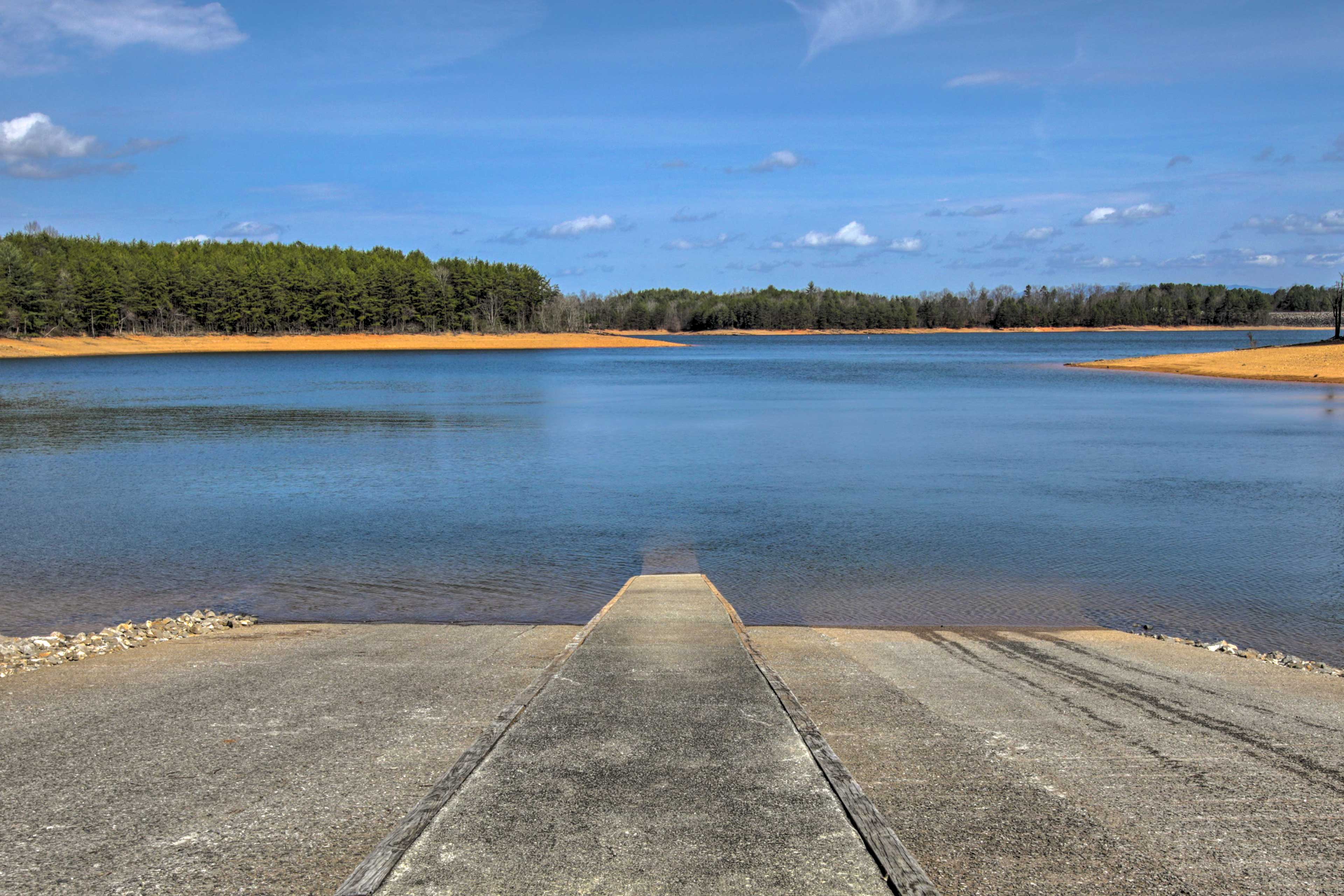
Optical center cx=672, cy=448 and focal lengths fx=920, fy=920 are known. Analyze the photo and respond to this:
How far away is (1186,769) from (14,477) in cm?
2199

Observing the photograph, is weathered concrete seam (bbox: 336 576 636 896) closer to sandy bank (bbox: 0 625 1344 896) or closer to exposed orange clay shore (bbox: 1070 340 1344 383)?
sandy bank (bbox: 0 625 1344 896)

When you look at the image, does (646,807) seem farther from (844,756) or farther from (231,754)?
(231,754)

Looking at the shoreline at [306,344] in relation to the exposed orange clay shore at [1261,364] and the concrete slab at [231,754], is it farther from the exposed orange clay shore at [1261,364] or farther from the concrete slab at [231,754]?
the concrete slab at [231,754]

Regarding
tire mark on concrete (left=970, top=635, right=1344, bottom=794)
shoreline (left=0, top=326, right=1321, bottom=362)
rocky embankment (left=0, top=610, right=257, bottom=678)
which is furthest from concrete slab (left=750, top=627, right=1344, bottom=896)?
shoreline (left=0, top=326, right=1321, bottom=362)

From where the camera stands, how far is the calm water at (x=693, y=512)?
10.4 metres

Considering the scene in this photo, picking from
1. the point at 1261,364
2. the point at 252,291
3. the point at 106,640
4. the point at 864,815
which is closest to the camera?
the point at 864,815

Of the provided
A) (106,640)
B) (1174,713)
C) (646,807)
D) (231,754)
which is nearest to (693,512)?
(106,640)

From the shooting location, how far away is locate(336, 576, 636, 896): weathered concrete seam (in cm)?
352

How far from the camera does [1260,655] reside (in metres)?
8.21

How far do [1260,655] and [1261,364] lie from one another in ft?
191

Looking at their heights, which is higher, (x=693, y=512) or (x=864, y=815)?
(x=864, y=815)

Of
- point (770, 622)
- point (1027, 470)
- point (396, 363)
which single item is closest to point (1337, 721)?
point (770, 622)

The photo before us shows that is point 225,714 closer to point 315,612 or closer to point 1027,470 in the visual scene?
point 315,612

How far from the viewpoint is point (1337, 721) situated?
6.05 metres
